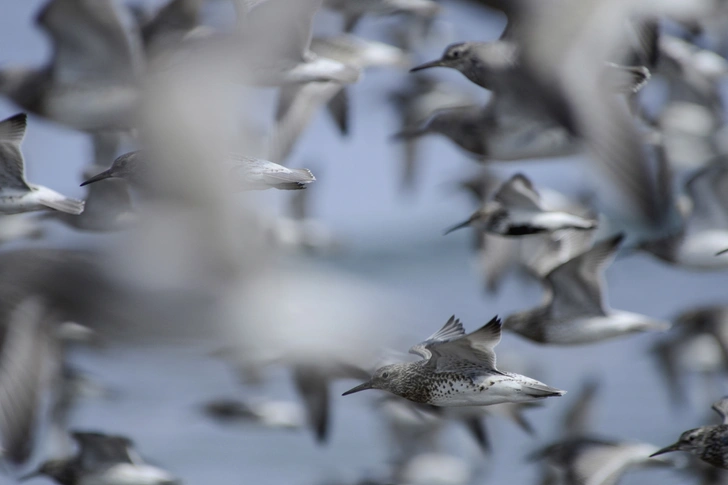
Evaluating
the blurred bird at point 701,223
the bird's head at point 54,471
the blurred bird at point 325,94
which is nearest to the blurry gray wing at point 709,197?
the blurred bird at point 701,223

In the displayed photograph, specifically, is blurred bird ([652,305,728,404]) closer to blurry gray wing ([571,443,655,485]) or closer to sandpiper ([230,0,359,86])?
blurry gray wing ([571,443,655,485])

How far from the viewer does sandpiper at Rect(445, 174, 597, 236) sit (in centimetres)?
518

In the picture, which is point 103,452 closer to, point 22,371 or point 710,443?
point 22,371

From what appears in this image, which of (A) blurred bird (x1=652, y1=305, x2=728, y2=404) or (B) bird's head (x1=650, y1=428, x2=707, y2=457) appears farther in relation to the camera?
(A) blurred bird (x1=652, y1=305, x2=728, y2=404)

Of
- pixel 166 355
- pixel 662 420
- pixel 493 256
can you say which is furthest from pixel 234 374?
pixel 662 420

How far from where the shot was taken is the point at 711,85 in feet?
25.1

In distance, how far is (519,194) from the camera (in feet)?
17.7

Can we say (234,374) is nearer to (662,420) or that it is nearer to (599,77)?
(599,77)

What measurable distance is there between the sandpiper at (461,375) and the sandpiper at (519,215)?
1359mm

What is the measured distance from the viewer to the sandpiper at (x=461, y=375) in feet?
12.2

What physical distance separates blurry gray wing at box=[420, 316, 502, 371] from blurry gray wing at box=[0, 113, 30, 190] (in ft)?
6.70

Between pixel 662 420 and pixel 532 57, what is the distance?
505 inches

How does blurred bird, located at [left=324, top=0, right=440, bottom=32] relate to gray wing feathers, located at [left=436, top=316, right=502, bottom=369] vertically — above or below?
above

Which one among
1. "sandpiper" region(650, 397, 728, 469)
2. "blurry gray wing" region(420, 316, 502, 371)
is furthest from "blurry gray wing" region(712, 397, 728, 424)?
"blurry gray wing" region(420, 316, 502, 371)
